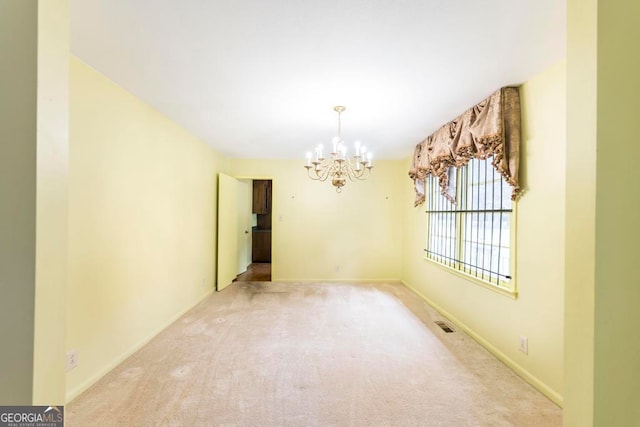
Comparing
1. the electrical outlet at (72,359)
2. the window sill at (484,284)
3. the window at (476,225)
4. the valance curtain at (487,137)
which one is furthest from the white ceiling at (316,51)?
the electrical outlet at (72,359)

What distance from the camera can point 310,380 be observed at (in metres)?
1.94

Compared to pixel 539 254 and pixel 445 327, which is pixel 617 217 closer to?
pixel 539 254

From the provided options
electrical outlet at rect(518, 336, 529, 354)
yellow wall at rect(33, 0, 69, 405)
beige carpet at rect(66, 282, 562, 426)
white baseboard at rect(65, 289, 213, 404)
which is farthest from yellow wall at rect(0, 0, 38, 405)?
electrical outlet at rect(518, 336, 529, 354)

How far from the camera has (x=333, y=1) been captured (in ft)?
4.06

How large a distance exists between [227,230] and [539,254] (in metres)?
4.23

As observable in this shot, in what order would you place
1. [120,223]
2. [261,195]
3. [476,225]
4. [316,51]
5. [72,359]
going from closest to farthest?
[316,51], [72,359], [120,223], [476,225], [261,195]

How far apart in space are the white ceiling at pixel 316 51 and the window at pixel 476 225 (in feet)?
2.69

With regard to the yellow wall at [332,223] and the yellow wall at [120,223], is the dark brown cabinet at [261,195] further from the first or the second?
the yellow wall at [120,223]

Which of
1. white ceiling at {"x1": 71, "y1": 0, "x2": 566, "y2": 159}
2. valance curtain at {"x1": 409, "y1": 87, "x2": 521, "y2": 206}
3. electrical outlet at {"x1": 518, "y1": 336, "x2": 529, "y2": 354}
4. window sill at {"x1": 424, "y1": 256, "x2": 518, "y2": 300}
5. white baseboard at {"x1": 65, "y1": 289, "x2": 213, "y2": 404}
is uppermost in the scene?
white ceiling at {"x1": 71, "y1": 0, "x2": 566, "y2": 159}

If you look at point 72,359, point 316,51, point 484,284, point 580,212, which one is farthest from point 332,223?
point 580,212

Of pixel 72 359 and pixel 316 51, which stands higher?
pixel 316 51

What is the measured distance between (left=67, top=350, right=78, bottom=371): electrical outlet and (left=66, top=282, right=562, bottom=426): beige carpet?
23cm

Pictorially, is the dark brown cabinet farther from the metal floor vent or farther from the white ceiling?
the metal floor vent

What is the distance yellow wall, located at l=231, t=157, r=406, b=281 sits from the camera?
4.86 metres
